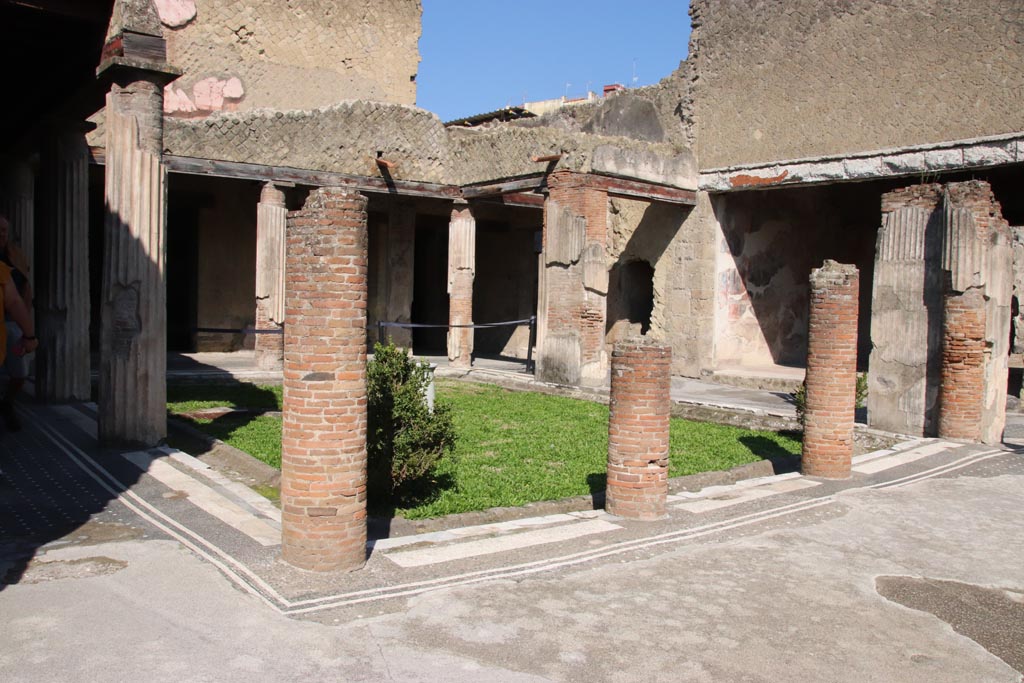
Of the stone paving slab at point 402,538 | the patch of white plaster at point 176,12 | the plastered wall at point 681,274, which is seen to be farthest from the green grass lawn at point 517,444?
the patch of white plaster at point 176,12

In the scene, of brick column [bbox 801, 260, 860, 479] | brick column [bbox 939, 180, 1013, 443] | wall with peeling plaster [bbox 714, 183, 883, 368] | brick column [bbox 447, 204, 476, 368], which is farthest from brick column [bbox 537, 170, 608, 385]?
brick column [bbox 801, 260, 860, 479]

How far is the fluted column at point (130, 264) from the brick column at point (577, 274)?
6432mm

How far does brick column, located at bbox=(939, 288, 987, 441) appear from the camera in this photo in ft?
28.2

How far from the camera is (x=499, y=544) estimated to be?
4.65m

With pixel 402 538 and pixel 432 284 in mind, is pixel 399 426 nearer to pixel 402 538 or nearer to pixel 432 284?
pixel 402 538

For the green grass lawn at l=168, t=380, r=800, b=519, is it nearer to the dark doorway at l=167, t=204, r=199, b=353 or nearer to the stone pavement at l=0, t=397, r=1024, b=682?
the stone pavement at l=0, t=397, r=1024, b=682

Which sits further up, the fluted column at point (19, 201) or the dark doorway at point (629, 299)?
the fluted column at point (19, 201)

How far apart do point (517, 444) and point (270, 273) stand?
6.37 m

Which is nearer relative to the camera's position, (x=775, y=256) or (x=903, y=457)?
(x=903, y=457)

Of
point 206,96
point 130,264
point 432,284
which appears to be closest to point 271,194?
point 206,96

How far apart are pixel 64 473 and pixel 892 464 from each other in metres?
6.62

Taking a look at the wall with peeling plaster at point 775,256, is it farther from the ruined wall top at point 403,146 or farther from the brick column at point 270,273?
the brick column at point 270,273

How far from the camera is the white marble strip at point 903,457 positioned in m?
7.38

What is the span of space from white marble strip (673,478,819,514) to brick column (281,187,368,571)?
253 cm
